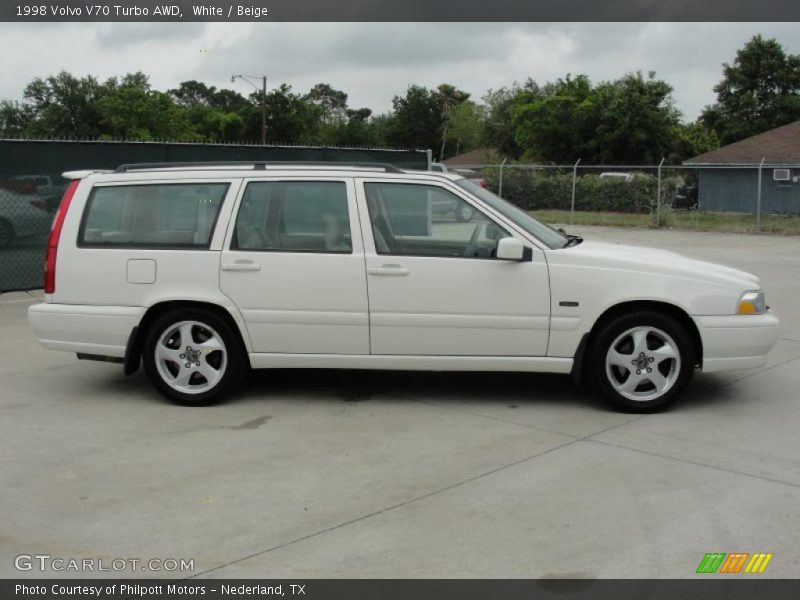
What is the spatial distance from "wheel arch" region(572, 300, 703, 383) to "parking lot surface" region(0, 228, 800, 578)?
0.37 meters

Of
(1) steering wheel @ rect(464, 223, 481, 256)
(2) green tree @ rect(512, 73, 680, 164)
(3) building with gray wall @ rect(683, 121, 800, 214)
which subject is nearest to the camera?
(1) steering wheel @ rect(464, 223, 481, 256)

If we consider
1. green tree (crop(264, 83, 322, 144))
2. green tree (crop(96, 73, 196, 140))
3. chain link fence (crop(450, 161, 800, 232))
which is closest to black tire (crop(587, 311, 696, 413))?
chain link fence (crop(450, 161, 800, 232))

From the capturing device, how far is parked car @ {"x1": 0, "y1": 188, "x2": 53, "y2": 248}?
1130 cm

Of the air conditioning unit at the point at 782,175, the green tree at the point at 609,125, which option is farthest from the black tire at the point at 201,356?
the green tree at the point at 609,125

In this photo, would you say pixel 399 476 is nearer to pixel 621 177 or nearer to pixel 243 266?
A: pixel 243 266

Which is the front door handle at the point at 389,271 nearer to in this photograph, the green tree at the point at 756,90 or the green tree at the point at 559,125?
the green tree at the point at 559,125

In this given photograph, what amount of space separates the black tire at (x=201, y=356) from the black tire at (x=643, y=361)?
2.43m

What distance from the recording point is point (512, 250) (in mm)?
6203

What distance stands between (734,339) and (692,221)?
22.7 meters

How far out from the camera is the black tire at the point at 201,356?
650cm

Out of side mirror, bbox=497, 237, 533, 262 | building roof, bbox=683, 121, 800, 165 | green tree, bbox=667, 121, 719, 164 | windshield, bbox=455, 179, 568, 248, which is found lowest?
side mirror, bbox=497, 237, 533, 262

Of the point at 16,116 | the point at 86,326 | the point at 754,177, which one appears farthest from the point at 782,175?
the point at 16,116

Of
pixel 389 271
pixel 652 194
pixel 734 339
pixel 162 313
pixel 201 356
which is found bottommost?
pixel 201 356

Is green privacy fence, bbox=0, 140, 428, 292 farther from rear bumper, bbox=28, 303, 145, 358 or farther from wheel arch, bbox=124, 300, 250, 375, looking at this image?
wheel arch, bbox=124, 300, 250, 375
